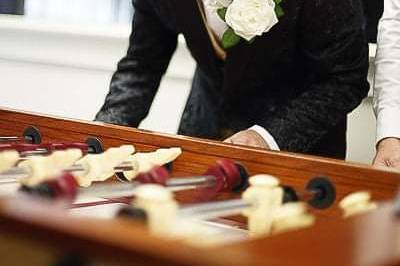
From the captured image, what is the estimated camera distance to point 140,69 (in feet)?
4.99

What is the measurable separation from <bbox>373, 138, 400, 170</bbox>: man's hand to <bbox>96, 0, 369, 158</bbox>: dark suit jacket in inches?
3.2

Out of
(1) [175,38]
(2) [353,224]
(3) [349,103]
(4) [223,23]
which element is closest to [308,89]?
(3) [349,103]

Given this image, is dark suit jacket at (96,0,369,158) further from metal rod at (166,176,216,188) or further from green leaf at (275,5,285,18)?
metal rod at (166,176,216,188)

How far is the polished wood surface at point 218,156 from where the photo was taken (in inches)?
32.5

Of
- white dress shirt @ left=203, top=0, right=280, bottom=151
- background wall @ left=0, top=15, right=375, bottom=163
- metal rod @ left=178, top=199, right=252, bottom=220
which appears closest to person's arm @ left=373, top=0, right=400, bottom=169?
white dress shirt @ left=203, top=0, right=280, bottom=151

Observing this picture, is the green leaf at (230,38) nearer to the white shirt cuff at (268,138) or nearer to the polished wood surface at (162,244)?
the white shirt cuff at (268,138)

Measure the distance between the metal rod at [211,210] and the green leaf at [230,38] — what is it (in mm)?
584

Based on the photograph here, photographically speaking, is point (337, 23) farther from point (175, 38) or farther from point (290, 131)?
point (175, 38)

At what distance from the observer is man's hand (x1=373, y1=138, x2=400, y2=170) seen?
1.21 m

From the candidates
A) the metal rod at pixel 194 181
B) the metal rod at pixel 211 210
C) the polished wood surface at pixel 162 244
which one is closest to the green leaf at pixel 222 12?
the metal rod at pixel 194 181

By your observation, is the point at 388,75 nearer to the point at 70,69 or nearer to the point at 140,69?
the point at 140,69

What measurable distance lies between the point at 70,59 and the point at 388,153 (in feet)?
3.95

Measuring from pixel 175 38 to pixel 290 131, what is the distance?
0.41m

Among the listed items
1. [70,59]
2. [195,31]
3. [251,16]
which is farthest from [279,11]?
[70,59]
